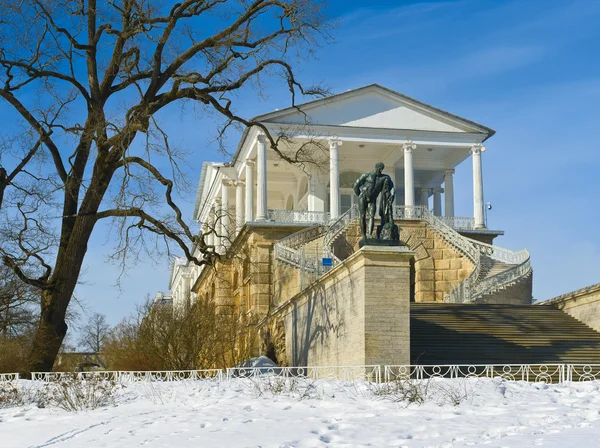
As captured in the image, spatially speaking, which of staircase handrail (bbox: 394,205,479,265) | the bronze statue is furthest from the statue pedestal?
staircase handrail (bbox: 394,205,479,265)

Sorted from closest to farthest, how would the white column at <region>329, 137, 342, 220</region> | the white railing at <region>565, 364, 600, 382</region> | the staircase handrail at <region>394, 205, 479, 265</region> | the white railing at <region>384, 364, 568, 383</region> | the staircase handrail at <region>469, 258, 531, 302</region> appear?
the white railing at <region>384, 364, 568, 383</region>
the white railing at <region>565, 364, 600, 382</region>
the staircase handrail at <region>469, 258, 531, 302</region>
the staircase handrail at <region>394, 205, 479, 265</region>
the white column at <region>329, 137, 342, 220</region>

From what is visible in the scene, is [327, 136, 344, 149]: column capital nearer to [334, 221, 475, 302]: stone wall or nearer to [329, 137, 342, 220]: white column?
[329, 137, 342, 220]: white column

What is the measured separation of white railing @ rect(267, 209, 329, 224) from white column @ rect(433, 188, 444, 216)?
9.93 m

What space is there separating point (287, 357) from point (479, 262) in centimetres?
1089

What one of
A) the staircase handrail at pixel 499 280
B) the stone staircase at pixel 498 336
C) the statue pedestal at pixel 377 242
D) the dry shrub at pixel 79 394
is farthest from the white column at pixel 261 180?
the dry shrub at pixel 79 394

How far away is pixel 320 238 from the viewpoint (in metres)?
39.2

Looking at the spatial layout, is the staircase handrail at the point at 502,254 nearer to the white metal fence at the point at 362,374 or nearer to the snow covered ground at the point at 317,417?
the white metal fence at the point at 362,374

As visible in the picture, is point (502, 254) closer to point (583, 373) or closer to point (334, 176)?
point (334, 176)

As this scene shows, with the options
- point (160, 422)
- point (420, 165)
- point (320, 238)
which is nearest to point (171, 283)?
point (420, 165)

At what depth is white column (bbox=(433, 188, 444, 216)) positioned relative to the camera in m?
50.9

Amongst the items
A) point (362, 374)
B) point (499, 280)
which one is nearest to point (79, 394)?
point (362, 374)

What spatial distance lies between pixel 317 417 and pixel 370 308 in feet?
25.9

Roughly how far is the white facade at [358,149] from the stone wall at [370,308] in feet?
60.2

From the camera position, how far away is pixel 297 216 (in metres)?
43.1
